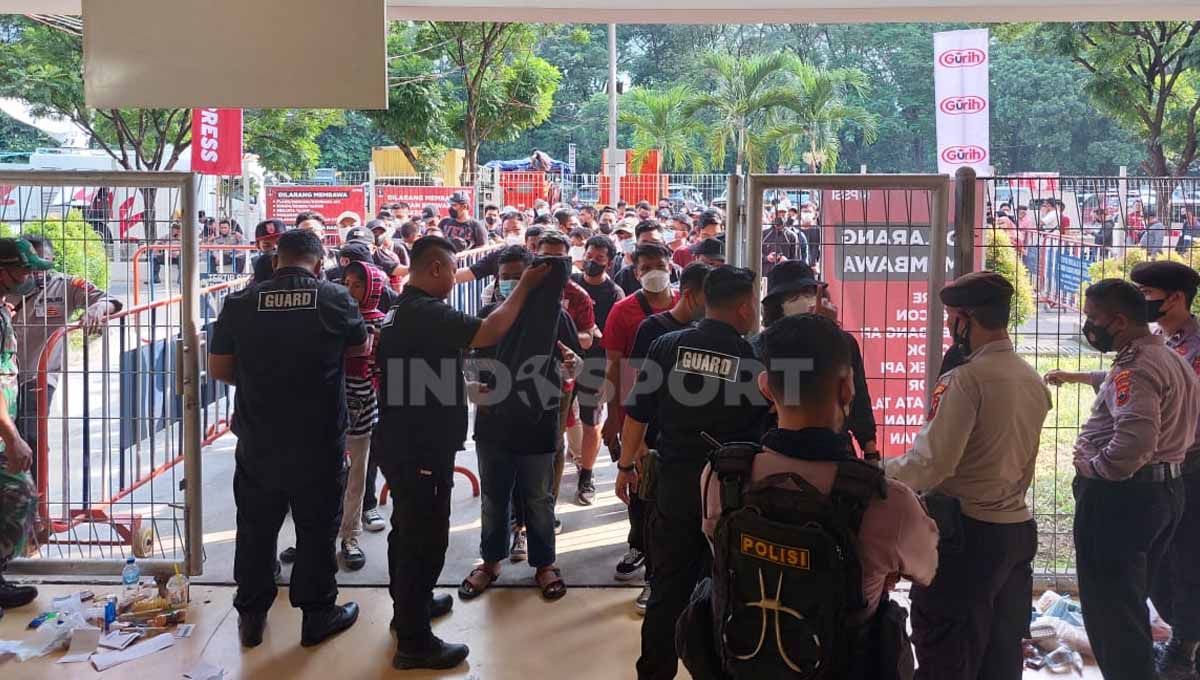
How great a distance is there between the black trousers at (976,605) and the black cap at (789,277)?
4.20 feet

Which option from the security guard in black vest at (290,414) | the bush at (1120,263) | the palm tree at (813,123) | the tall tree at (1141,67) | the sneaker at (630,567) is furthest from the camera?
the palm tree at (813,123)

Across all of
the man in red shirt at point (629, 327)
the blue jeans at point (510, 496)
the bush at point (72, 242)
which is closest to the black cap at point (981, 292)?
the man in red shirt at point (629, 327)

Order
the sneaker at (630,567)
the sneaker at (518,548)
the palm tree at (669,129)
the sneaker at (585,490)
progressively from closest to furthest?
the sneaker at (630,567), the sneaker at (518,548), the sneaker at (585,490), the palm tree at (669,129)

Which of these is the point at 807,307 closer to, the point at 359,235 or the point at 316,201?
the point at 359,235

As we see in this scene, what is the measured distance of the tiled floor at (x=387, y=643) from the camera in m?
4.37

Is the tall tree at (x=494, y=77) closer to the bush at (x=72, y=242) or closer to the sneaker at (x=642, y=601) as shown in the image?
the bush at (x=72, y=242)

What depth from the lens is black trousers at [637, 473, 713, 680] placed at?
3787mm

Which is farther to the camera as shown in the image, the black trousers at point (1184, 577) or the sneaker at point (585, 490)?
the sneaker at point (585, 490)

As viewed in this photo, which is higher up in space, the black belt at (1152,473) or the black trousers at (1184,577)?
the black belt at (1152,473)

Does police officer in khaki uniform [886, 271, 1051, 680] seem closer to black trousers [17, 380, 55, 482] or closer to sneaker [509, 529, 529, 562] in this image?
sneaker [509, 529, 529, 562]

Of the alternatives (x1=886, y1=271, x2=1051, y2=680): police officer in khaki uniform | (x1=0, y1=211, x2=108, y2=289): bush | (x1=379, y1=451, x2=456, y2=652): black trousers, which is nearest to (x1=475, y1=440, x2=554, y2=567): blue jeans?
(x1=379, y1=451, x2=456, y2=652): black trousers

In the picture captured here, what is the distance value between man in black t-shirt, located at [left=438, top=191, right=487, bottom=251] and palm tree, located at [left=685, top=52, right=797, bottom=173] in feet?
61.6

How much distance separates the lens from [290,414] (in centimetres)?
436

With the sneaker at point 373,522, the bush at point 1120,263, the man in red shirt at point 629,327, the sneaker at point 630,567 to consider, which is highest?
the bush at point 1120,263
